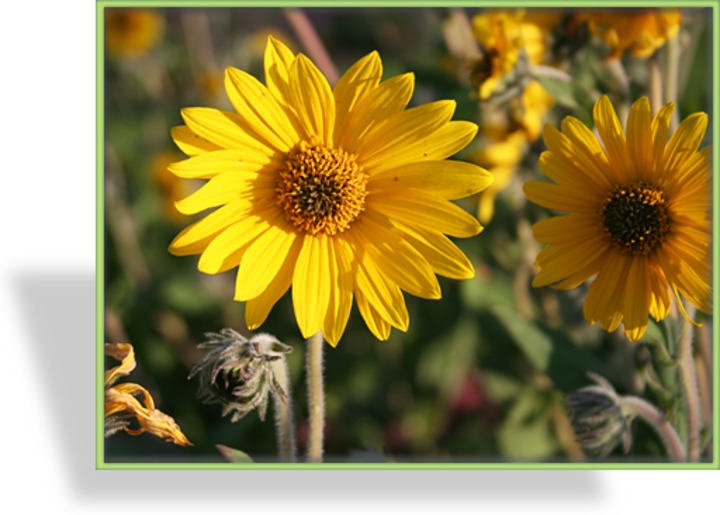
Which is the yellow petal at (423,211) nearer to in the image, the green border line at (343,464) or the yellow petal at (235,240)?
the yellow petal at (235,240)

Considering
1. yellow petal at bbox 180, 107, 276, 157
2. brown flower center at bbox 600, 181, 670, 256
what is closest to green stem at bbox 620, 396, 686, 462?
brown flower center at bbox 600, 181, 670, 256

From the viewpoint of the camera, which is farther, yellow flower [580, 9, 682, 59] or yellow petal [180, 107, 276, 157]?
yellow flower [580, 9, 682, 59]

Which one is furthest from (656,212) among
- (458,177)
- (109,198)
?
(109,198)

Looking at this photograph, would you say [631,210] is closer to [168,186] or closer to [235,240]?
[235,240]

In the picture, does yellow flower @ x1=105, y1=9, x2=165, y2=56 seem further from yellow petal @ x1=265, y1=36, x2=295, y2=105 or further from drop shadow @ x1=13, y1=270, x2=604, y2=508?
yellow petal @ x1=265, y1=36, x2=295, y2=105

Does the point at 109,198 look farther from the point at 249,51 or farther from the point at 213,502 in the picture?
the point at 213,502

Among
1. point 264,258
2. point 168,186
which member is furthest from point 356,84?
→ point 168,186


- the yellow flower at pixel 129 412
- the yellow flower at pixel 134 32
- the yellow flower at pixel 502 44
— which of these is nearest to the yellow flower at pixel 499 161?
the yellow flower at pixel 502 44
